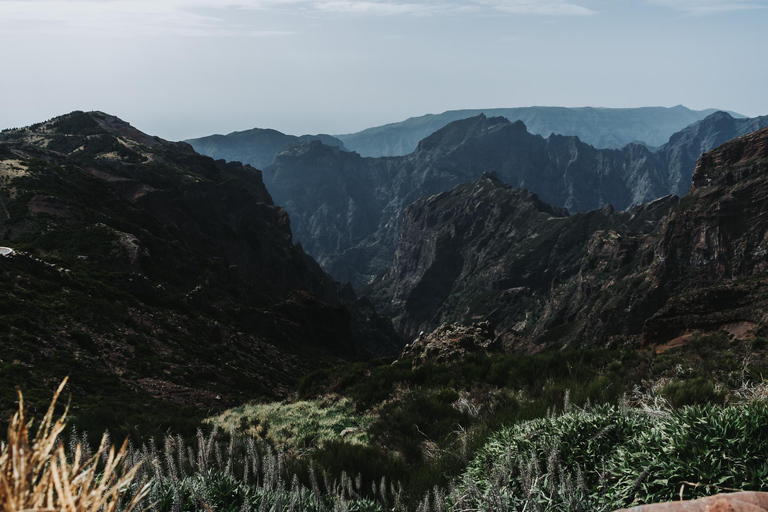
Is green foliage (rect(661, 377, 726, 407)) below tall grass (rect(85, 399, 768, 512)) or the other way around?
below

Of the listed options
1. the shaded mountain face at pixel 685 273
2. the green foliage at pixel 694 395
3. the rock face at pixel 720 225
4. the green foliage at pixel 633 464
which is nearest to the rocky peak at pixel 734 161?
the rock face at pixel 720 225

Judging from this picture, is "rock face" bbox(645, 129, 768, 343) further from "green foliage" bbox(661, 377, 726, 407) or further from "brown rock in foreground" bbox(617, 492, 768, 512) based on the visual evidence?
"brown rock in foreground" bbox(617, 492, 768, 512)

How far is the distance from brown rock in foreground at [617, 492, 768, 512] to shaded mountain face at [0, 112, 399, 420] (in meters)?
17.8

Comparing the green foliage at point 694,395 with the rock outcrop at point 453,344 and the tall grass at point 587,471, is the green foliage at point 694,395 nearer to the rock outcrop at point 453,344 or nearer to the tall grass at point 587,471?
the tall grass at point 587,471

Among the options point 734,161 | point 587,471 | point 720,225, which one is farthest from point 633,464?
point 734,161

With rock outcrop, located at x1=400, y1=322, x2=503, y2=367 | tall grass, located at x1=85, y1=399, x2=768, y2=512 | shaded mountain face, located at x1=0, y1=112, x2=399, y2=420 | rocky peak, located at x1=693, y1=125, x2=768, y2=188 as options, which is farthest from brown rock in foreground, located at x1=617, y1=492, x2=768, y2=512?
rocky peak, located at x1=693, y1=125, x2=768, y2=188

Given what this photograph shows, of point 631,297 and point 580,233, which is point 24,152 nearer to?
point 631,297

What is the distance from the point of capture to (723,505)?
11.3ft

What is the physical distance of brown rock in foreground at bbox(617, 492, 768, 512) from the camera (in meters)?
3.42

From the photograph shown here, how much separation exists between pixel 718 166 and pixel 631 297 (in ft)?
119

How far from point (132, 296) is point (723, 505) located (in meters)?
38.6

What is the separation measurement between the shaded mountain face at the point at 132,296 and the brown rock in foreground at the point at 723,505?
17.8m

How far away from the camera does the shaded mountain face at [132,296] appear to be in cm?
2336

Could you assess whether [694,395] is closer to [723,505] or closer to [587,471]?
[587,471]
